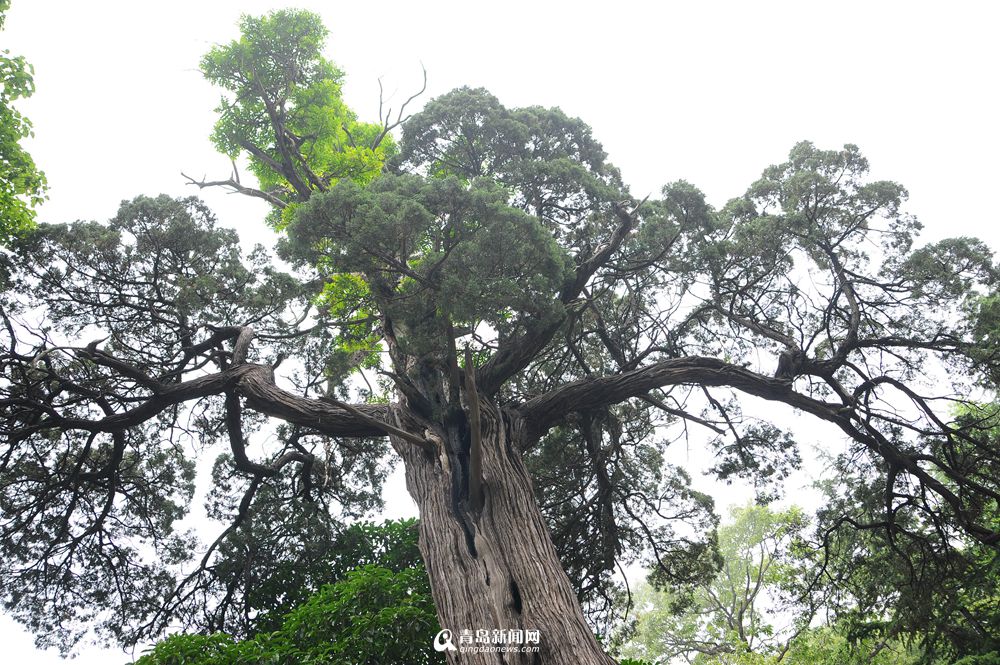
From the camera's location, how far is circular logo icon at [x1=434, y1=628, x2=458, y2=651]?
548 cm

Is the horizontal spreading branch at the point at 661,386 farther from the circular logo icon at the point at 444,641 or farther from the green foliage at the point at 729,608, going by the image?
the green foliage at the point at 729,608

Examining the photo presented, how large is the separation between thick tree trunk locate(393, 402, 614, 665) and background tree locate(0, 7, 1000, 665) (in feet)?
0.09

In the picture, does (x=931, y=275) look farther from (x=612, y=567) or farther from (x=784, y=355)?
(x=612, y=567)

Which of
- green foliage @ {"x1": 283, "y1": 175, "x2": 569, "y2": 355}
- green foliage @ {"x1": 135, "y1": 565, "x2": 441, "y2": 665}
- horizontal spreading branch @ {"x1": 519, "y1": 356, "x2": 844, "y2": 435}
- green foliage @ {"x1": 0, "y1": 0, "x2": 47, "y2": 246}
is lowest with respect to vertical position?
green foliage @ {"x1": 135, "y1": 565, "x2": 441, "y2": 665}

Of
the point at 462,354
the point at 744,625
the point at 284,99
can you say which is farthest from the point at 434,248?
the point at 744,625

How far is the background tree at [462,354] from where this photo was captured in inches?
241

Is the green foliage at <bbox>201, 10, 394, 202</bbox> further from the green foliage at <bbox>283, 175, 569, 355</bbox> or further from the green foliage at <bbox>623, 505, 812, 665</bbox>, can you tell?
the green foliage at <bbox>623, 505, 812, 665</bbox>

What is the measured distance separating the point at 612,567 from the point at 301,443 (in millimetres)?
4366

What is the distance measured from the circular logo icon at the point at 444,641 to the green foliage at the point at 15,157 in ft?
19.9

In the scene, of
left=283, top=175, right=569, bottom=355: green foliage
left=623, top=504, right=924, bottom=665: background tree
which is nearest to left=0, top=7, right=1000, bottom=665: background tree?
left=283, top=175, right=569, bottom=355: green foliage

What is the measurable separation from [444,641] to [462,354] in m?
2.64

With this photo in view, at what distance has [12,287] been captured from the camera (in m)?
8.02

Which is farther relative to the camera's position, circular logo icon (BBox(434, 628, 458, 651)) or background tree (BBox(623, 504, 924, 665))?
background tree (BBox(623, 504, 924, 665))

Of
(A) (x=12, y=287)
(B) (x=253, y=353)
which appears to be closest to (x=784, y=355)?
(B) (x=253, y=353)
